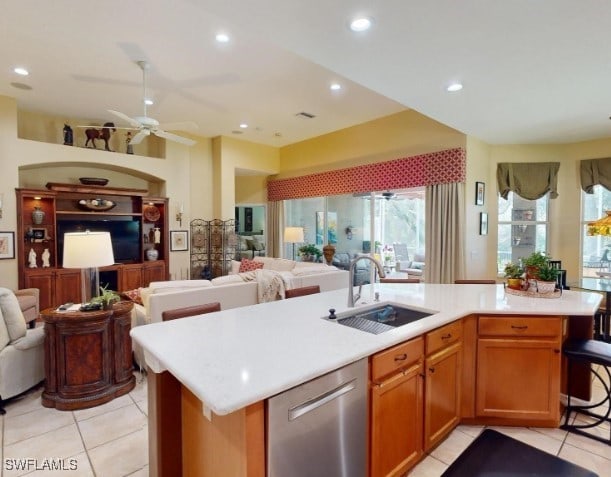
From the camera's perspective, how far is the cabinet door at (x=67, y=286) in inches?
222

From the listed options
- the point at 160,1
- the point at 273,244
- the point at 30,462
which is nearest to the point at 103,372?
the point at 30,462

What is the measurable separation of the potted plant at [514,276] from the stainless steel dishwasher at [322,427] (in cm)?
207

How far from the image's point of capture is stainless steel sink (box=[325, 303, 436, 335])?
2.22m

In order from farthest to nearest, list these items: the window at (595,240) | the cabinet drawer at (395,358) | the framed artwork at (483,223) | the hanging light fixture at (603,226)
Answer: the framed artwork at (483,223) < the window at (595,240) < the hanging light fixture at (603,226) < the cabinet drawer at (395,358)

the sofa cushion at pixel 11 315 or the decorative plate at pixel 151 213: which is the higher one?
the decorative plate at pixel 151 213

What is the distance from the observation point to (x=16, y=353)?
2850 millimetres

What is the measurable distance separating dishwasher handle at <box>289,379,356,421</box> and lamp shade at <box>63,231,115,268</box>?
7.81 ft

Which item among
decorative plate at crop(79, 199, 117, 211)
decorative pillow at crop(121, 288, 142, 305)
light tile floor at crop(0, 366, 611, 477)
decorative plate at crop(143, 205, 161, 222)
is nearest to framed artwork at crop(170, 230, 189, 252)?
decorative plate at crop(143, 205, 161, 222)

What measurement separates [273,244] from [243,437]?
24.5 ft

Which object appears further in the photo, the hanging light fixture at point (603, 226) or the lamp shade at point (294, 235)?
the lamp shade at point (294, 235)

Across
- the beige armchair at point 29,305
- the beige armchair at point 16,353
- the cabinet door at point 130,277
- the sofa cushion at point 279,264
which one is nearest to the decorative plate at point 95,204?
the cabinet door at point 130,277

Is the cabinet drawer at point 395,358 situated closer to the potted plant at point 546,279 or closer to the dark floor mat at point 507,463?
the dark floor mat at point 507,463

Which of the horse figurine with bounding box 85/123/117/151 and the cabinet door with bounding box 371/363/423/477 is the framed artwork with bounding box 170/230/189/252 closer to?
the horse figurine with bounding box 85/123/117/151

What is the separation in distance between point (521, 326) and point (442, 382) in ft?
2.41
